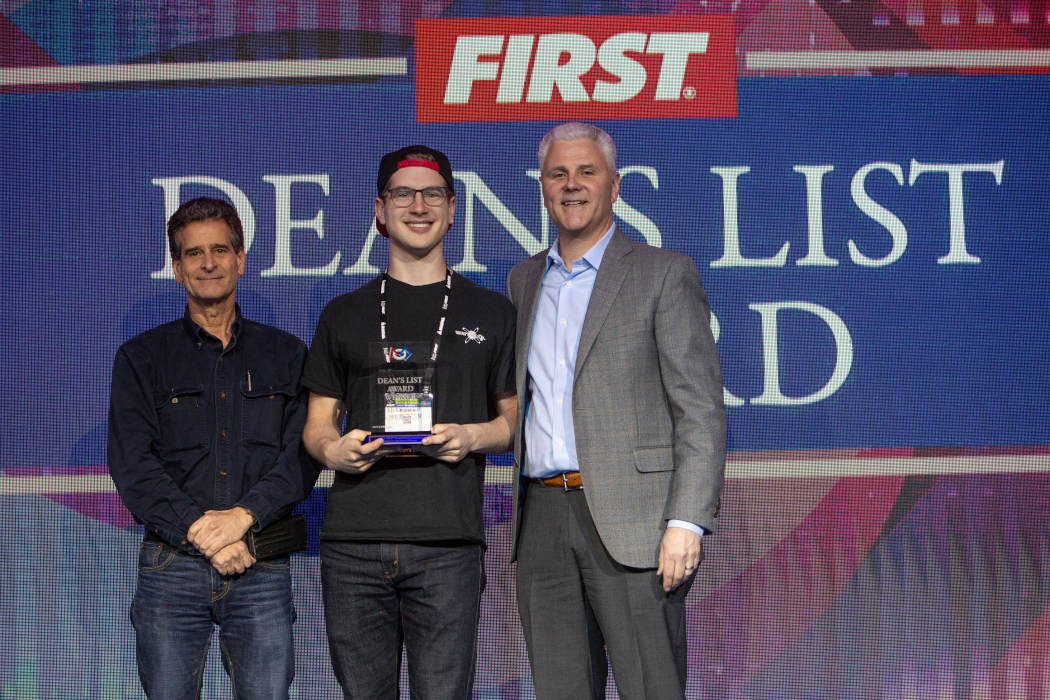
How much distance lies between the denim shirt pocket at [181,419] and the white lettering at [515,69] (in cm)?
178

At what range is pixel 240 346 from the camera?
231 cm

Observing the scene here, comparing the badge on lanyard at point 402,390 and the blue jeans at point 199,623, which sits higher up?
the badge on lanyard at point 402,390

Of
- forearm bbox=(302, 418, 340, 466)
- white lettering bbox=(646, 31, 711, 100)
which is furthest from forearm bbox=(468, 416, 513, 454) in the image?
white lettering bbox=(646, 31, 711, 100)

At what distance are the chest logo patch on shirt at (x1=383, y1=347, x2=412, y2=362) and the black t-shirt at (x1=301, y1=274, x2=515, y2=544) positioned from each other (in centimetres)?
2

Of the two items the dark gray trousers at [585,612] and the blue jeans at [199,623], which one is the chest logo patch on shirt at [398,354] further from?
the blue jeans at [199,623]

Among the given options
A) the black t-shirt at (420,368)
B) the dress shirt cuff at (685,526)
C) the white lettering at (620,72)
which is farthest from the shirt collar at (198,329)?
the white lettering at (620,72)

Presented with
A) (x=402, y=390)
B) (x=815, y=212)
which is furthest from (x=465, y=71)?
(x=402, y=390)

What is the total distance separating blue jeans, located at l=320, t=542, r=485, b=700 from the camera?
2059 mm

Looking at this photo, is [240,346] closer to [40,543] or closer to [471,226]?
[471,226]

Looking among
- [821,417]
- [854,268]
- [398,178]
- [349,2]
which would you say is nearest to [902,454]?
[821,417]

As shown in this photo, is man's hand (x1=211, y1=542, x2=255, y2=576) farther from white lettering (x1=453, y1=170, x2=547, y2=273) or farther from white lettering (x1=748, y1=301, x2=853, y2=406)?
white lettering (x1=748, y1=301, x2=853, y2=406)

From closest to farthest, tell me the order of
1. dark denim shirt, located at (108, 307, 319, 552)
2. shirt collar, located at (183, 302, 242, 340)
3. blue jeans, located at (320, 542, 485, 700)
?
blue jeans, located at (320, 542, 485, 700) → dark denim shirt, located at (108, 307, 319, 552) → shirt collar, located at (183, 302, 242, 340)

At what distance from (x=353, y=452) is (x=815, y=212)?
219 centimetres

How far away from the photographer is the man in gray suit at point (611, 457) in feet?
6.60
